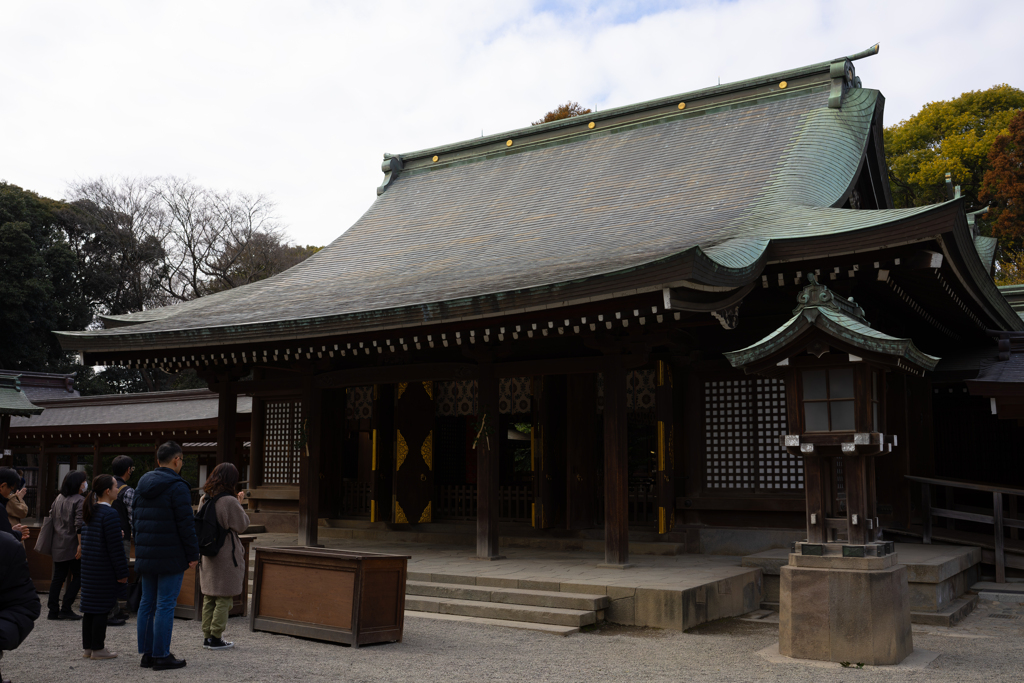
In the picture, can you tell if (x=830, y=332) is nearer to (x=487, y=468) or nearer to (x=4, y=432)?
(x=487, y=468)

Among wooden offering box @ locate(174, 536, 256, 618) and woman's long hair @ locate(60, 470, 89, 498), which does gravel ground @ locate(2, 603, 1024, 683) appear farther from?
woman's long hair @ locate(60, 470, 89, 498)

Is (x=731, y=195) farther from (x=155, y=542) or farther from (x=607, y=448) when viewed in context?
→ (x=155, y=542)

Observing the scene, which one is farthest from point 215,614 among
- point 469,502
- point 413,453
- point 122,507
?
point 469,502

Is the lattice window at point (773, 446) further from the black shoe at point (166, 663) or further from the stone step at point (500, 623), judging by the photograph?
the black shoe at point (166, 663)

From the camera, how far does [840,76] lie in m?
12.9

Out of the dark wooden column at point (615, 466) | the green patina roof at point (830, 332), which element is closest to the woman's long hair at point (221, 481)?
Answer: the green patina roof at point (830, 332)

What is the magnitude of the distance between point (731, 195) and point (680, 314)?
3.74 metres

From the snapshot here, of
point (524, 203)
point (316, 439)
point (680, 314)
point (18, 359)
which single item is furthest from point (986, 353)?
point (18, 359)

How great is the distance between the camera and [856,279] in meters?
9.05

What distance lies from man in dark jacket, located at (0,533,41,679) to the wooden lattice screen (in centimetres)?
843

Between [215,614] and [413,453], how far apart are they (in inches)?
259

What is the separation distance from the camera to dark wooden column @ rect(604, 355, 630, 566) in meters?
9.38

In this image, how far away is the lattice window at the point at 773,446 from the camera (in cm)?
1014

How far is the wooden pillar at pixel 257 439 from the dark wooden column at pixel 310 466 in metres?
2.65
